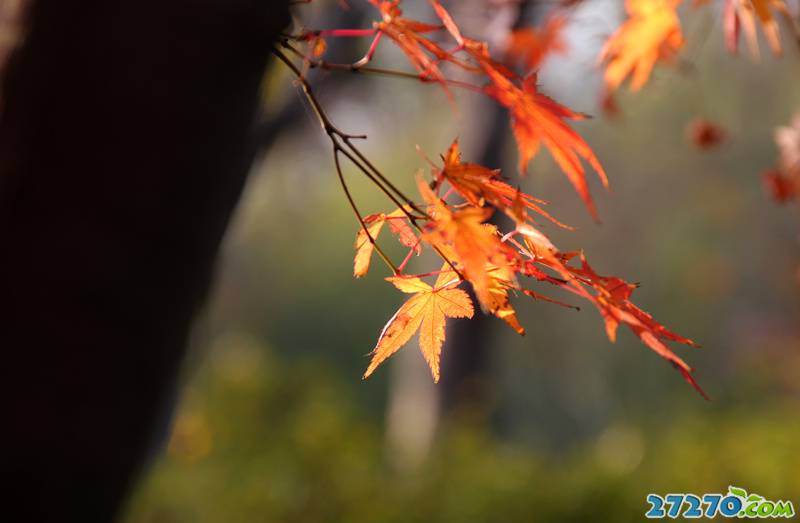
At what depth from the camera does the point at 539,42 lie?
1504 mm

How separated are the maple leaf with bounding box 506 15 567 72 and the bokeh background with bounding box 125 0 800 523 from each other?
63mm

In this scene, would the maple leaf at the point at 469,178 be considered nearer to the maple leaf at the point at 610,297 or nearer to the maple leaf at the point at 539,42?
the maple leaf at the point at 610,297

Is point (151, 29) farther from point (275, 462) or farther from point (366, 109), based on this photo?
point (366, 109)

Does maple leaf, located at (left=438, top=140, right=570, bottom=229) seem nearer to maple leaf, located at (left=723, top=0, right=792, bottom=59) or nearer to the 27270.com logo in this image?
maple leaf, located at (left=723, top=0, right=792, bottom=59)

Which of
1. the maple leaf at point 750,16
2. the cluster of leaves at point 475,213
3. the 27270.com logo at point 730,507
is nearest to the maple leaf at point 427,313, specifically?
the cluster of leaves at point 475,213

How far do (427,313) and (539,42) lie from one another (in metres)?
0.88

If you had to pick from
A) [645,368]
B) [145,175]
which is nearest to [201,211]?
[145,175]

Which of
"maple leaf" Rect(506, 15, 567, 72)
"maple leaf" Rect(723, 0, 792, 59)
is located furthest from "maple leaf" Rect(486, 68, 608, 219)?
"maple leaf" Rect(506, 15, 567, 72)

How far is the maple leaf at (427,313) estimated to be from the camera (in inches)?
29.4

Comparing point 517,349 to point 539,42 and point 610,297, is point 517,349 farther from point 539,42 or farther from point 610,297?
point 610,297

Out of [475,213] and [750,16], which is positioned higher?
[750,16]

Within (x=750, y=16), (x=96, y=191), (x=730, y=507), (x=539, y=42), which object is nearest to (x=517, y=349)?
(x=730, y=507)

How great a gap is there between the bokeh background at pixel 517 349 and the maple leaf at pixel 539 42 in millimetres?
63

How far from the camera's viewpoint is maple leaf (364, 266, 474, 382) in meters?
0.75
